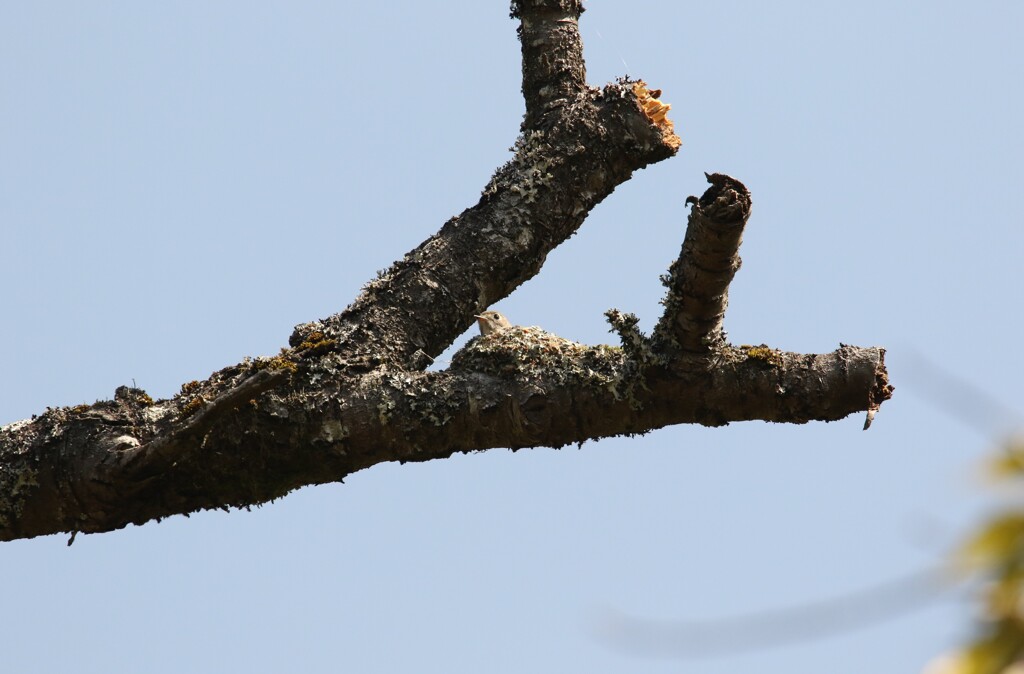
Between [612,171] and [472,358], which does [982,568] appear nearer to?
[472,358]

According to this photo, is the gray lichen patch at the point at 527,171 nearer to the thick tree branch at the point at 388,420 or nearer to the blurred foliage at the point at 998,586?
the thick tree branch at the point at 388,420

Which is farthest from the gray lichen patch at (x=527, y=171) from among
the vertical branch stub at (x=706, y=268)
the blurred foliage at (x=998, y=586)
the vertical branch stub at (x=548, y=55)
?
the blurred foliage at (x=998, y=586)

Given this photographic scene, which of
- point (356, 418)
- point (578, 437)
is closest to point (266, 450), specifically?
point (356, 418)

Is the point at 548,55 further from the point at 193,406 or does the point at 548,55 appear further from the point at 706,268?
the point at 193,406

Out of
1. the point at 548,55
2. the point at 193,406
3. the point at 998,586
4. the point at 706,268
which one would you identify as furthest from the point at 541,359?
the point at 998,586

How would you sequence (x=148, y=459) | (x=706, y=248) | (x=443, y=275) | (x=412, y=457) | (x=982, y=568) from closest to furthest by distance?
(x=982, y=568) < (x=706, y=248) < (x=148, y=459) < (x=412, y=457) < (x=443, y=275)

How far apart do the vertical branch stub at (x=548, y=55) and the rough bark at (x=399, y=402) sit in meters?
0.93

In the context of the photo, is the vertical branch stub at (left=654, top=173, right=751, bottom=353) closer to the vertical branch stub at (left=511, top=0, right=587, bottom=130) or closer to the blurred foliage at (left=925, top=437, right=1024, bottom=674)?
the vertical branch stub at (left=511, top=0, right=587, bottom=130)

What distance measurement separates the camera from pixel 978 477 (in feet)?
3.69

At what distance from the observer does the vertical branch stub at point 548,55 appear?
5195 mm

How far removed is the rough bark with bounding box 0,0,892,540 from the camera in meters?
4.13

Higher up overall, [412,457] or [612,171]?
[612,171]

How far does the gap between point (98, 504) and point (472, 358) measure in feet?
5.08

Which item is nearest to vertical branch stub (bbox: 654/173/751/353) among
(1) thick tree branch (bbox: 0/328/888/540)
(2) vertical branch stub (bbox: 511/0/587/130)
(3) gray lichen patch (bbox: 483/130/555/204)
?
(1) thick tree branch (bbox: 0/328/888/540)
